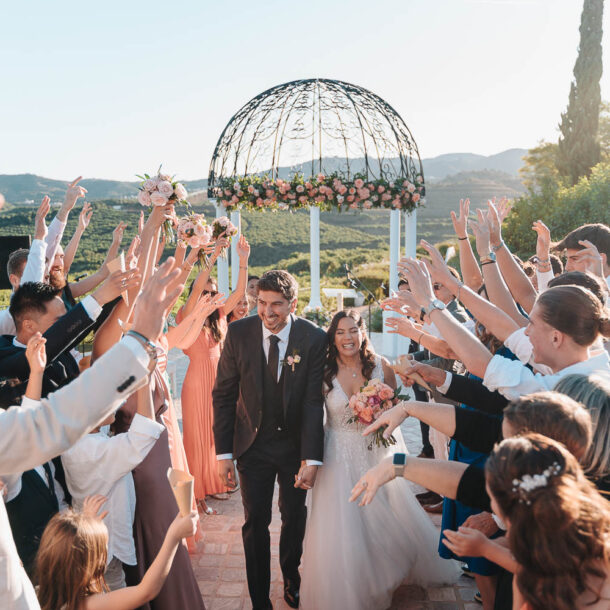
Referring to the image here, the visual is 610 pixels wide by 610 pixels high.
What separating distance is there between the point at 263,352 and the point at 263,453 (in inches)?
26.6

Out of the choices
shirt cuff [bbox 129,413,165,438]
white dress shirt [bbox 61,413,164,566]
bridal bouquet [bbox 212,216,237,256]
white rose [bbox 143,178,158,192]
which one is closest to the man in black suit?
white dress shirt [bbox 61,413,164,566]

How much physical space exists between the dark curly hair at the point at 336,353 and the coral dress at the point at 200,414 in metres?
1.84

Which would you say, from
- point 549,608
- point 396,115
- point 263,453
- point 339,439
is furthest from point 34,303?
point 396,115

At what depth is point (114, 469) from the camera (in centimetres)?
277

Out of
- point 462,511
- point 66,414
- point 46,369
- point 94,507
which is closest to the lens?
point 66,414

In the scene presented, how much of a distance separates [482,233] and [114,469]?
2.60 m

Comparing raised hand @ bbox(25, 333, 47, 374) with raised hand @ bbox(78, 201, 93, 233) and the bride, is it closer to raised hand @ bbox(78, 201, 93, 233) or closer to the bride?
the bride

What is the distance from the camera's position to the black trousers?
348 cm

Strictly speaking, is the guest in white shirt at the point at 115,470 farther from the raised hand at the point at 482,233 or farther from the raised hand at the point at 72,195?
the raised hand at the point at 72,195

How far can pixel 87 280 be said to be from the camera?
423cm

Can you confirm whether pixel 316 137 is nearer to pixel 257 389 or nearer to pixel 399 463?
pixel 257 389

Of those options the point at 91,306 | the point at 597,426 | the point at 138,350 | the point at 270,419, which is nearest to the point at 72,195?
the point at 91,306

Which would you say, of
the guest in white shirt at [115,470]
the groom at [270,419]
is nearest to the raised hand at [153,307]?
the guest in white shirt at [115,470]

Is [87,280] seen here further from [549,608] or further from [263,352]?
[549,608]
